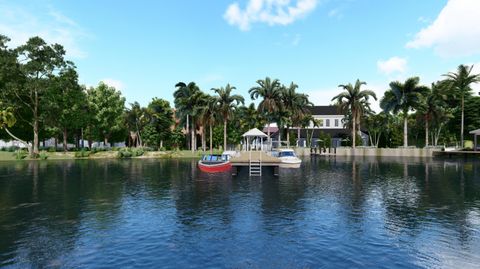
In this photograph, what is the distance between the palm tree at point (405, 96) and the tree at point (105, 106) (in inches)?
2925

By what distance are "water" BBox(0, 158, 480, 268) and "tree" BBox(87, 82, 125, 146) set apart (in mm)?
56219

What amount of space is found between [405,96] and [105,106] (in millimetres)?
80045

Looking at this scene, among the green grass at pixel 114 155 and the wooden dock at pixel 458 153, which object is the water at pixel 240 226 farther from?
the wooden dock at pixel 458 153

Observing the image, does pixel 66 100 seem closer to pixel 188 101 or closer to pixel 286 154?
pixel 188 101

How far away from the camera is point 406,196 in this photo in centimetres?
2750

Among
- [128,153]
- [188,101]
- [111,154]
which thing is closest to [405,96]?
[188,101]

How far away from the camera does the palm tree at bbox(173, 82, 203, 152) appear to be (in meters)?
78.4

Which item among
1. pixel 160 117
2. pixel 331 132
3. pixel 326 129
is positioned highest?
pixel 160 117

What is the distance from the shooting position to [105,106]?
87688mm

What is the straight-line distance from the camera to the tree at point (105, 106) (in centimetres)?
8588

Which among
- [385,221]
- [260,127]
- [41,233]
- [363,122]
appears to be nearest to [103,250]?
[41,233]

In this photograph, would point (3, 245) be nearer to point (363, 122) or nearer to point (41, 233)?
point (41, 233)

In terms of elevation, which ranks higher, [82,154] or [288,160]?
[82,154]

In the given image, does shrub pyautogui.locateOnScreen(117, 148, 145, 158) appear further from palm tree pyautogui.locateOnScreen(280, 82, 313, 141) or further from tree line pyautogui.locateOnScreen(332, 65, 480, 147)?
tree line pyautogui.locateOnScreen(332, 65, 480, 147)
